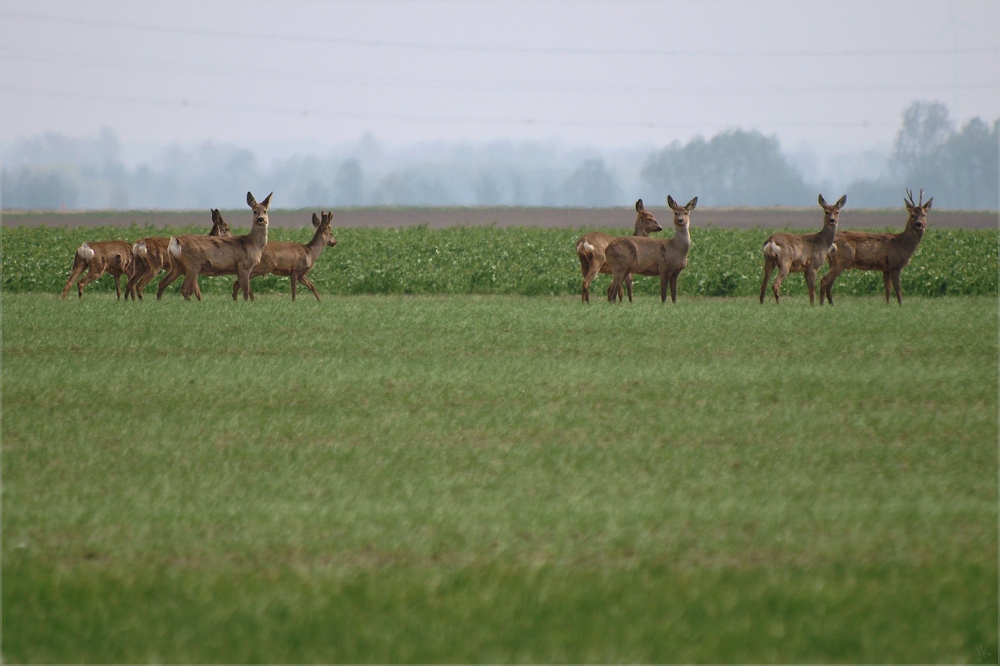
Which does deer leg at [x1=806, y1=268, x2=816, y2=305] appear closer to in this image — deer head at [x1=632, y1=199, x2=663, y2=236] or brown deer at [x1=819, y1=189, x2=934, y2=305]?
brown deer at [x1=819, y1=189, x2=934, y2=305]

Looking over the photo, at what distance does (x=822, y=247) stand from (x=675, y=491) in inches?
568

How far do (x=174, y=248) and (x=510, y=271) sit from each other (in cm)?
924

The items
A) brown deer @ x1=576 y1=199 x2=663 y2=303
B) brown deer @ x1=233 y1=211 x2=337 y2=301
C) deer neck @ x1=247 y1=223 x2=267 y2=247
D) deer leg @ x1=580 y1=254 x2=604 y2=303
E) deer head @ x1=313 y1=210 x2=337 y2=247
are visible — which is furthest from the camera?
deer head @ x1=313 y1=210 x2=337 y2=247

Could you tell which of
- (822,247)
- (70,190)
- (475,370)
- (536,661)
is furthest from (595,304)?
(70,190)

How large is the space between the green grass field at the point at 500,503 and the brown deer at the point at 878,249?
642cm

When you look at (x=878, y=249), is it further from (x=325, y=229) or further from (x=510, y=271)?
(x=325, y=229)

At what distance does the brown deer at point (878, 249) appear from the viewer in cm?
2161

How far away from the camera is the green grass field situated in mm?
5449

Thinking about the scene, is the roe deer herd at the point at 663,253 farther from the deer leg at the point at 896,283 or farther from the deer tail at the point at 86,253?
the deer tail at the point at 86,253

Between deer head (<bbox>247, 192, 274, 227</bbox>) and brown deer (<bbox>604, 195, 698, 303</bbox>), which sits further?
deer head (<bbox>247, 192, 274, 227</bbox>)

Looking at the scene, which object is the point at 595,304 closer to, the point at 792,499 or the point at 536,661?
the point at 792,499

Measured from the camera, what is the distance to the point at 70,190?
198m

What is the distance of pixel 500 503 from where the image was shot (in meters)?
7.66

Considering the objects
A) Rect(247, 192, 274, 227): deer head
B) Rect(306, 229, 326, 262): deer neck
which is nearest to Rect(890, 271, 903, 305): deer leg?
Rect(306, 229, 326, 262): deer neck
